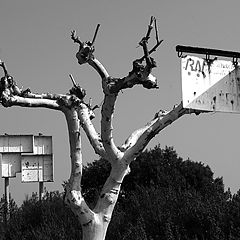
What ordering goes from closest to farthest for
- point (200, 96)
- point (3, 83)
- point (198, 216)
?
point (200, 96), point (3, 83), point (198, 216)

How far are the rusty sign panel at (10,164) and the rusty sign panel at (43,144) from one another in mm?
742

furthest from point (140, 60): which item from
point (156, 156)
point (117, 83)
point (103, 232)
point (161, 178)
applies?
point (156, 156)

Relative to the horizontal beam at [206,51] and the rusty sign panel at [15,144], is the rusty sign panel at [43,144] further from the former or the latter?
the horizontal beam at [206,51]

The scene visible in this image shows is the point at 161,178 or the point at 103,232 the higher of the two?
the point at 161,178

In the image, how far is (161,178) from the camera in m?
30.8

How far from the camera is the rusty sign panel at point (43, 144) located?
78.7 ft

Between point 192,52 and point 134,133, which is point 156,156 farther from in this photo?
point 192,52

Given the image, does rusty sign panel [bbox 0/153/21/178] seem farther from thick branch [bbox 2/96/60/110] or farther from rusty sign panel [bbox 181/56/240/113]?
rusty sign panel [bbox 181/56/240/113]

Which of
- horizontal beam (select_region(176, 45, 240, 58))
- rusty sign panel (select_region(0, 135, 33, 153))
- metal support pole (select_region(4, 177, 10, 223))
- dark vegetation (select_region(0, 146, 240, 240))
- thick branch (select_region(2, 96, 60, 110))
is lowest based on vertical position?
dark vegetation (select_region(0, 146, 240, 240))

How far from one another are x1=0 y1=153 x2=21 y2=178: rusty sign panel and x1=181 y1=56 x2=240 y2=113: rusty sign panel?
17.7 metres

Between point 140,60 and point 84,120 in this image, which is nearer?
point 140,60

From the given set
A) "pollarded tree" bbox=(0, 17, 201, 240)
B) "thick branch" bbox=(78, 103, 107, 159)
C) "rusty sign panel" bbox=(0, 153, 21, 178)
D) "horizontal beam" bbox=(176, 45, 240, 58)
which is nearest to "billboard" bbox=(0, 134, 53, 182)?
"rusty sign panel" bbox=(0, 153, 21, 178)

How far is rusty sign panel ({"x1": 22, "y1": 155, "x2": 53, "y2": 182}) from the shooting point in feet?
78.7

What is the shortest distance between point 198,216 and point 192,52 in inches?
315
